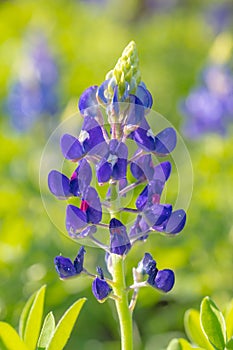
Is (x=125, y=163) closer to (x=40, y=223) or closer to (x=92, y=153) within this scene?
(x=92, y=153)

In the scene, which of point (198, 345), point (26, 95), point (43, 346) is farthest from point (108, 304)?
point (26, 95)

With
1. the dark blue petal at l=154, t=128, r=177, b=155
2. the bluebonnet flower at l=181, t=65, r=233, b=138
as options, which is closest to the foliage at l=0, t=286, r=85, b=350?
A: the dark blue petal at l=154, t=128, r=177, b=155

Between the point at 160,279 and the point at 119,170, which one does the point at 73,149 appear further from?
the point at 160,279

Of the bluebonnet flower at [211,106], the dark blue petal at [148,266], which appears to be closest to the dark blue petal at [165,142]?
the dark blue petal at [148,266]

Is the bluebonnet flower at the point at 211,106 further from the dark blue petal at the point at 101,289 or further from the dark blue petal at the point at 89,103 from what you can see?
the dark blue petal at the point at 101,289

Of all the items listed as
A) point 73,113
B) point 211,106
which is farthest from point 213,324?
point 211,106
